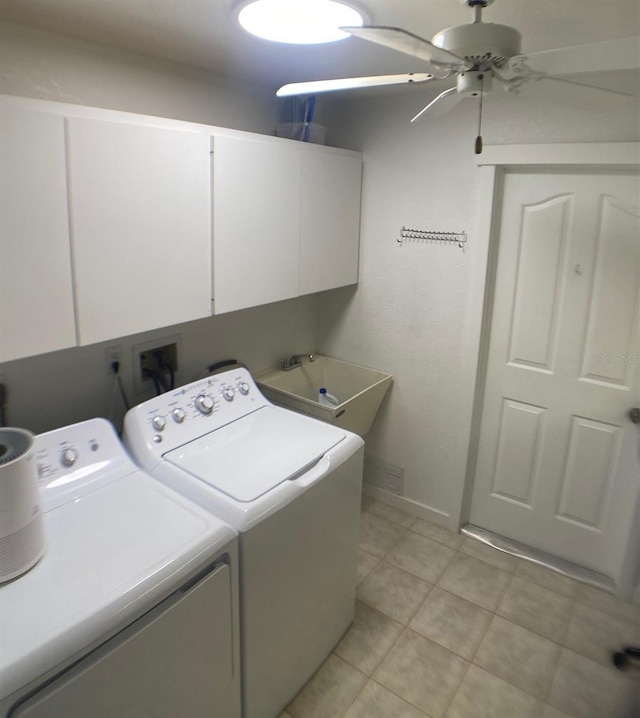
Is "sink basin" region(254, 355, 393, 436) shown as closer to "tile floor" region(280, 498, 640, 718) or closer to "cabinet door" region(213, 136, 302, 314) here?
"cabinet door" region(213, 136, 302, 314)

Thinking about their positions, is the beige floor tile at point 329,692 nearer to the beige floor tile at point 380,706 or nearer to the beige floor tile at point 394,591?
the beige floor tile at point 380,706

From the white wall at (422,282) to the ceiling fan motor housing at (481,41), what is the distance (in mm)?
1268

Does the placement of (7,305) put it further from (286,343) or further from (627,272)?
(627,272)

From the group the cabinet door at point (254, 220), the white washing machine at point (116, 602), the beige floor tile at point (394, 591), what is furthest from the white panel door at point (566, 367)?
the white washing machine at point (116, 602)

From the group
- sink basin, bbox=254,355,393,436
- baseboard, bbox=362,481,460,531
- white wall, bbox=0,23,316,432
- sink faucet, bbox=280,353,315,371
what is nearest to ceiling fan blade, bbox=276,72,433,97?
white wall, bbox=0,23,316,432

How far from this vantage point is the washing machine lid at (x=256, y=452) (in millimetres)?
1639

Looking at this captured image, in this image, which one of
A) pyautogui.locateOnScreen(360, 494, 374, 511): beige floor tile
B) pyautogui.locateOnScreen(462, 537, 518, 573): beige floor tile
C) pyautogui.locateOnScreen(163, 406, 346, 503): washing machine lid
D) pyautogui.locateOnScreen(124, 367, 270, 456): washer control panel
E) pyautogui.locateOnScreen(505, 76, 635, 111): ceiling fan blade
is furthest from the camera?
pyautogui.locateOnScreen(360, 494, 374, 511): beige floor tile

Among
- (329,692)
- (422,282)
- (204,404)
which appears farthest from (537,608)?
(204,404)

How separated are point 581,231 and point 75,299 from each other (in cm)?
201

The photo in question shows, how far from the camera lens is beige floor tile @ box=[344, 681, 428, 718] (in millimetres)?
1822

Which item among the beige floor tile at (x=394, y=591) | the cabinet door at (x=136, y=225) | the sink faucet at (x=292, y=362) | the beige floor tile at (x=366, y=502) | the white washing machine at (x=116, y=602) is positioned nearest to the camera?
the white washing machine at (x=116, y=602)

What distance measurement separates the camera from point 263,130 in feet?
8.07

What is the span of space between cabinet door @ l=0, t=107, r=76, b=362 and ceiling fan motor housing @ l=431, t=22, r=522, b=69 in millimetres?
1025

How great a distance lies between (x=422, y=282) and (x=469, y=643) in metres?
1.66
